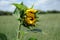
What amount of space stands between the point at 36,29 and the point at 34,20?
35mm

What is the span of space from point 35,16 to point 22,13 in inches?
1.2

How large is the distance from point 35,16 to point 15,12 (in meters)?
0.07

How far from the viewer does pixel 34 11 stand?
0.56m

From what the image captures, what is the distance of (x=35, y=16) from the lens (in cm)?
56

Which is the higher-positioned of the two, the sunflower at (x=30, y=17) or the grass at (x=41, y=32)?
the sunflower at (x=30, y=17)

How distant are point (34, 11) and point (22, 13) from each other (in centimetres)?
3

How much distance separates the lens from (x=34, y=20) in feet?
1.78

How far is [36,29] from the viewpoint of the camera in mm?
571

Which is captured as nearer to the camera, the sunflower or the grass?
the sunflower

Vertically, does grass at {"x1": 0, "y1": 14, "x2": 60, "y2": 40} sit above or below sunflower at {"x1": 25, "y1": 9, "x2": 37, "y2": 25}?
below

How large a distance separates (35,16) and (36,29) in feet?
0.10

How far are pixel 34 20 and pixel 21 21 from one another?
4 cm

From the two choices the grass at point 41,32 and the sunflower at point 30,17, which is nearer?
the sunflower at point 30,17
